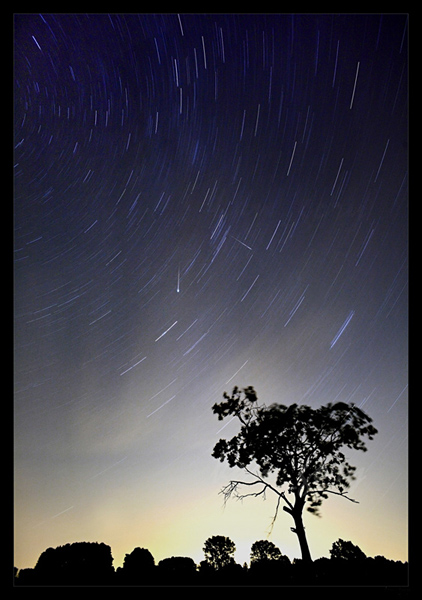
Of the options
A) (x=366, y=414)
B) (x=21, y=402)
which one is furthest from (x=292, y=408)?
(x=21, y=402)

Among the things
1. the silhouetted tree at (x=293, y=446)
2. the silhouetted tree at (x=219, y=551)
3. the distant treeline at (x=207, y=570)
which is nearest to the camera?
the distant treeline at (x=207, y=570)

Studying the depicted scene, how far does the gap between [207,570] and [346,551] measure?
1.13 meters

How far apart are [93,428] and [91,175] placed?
7.30 ft

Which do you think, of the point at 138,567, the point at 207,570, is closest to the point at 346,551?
the point at 207,570

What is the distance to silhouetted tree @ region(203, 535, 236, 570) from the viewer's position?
4145 mm

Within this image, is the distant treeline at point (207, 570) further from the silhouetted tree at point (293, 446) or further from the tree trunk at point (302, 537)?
the silhouetted tree at point (293, 446)

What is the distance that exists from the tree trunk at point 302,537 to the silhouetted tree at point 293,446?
0.04 meters

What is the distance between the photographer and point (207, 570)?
4125 mm

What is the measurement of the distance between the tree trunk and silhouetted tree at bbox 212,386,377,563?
0.13ft

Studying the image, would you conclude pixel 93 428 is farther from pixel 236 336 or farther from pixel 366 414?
pixel 366 414

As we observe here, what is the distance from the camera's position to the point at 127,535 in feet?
14.7

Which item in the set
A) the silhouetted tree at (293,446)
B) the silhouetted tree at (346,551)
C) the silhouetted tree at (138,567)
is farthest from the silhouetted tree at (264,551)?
the silhouetted tree at (138,567)

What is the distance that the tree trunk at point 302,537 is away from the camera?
170 inches

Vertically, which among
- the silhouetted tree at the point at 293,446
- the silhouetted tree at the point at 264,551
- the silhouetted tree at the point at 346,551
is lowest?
the silhouetted tree at the point at 346,551
